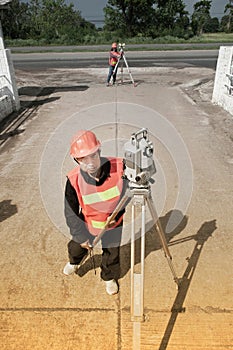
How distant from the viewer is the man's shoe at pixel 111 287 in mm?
2939

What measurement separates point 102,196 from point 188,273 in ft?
4.48

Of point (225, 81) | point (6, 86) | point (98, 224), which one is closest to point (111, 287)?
point (98, 224)

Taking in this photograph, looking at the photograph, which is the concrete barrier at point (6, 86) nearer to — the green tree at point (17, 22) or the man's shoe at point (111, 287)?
the man's shoe at point (111, 287)

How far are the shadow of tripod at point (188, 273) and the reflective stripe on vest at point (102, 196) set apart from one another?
1206mm

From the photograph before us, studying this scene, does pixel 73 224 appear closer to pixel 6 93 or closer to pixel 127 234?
pixel 127 234

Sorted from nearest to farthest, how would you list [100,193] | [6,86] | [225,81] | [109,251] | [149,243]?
[100,193], [109,251], [149,243], [6,86], [225,81]

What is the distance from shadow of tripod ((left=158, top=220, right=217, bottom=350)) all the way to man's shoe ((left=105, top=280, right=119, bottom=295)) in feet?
1.80

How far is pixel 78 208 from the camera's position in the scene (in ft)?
8.82

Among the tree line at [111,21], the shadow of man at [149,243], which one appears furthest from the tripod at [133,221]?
the tree line at [111,21]

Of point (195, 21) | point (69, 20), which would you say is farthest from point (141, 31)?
point (69, 20)

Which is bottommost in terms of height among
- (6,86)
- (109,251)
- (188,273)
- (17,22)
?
(188,273)

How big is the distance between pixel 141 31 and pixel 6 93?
3743 cm

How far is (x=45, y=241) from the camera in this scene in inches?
145

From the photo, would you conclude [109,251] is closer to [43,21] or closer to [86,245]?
[86,245]
